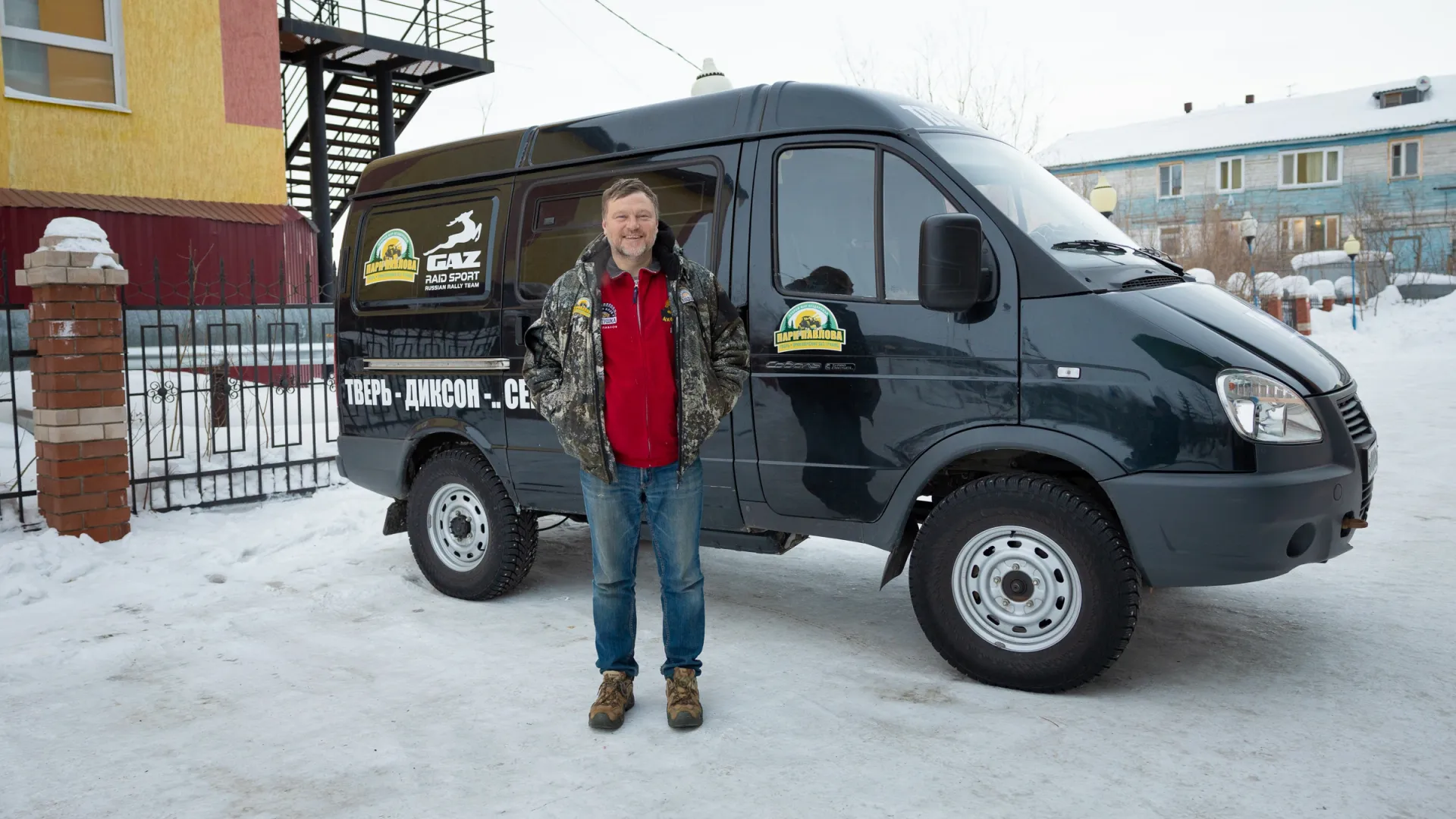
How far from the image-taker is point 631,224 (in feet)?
12.0

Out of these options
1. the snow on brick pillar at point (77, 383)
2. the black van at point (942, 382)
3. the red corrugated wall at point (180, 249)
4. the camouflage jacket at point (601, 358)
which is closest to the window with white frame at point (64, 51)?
the red corrugated wall at point (180, 249)

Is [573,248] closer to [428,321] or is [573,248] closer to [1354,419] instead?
[428,321]

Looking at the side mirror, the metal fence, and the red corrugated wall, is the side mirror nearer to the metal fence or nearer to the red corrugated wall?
the metal fence

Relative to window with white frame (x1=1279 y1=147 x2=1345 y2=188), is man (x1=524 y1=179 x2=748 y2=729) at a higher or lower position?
lower

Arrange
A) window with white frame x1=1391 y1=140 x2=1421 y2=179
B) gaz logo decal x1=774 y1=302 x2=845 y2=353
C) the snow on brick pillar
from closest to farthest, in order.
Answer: gaz logo decal x1=774 y1=302 x2=845 y2=353, the snow on brick pillar, window with white frame x1=1391 y1=140 x2=1421 y2=179

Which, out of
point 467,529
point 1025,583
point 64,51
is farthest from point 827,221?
point 64,51

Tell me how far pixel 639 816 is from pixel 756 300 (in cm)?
231

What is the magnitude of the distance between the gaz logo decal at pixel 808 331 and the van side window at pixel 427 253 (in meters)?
1.88

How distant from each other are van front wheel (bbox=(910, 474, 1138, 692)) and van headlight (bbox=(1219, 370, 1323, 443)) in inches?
23.9

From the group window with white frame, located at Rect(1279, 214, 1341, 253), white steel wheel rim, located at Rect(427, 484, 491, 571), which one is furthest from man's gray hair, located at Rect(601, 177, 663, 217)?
window with white frame, located at Rect(1279, 214, 1341, 253)

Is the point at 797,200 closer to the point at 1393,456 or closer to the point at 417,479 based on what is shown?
the point at 417,479

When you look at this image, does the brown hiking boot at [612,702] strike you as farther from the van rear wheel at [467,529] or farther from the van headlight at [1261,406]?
the van headlight at [1261,406]

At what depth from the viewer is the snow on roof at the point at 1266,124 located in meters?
41.0

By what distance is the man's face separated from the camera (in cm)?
364
